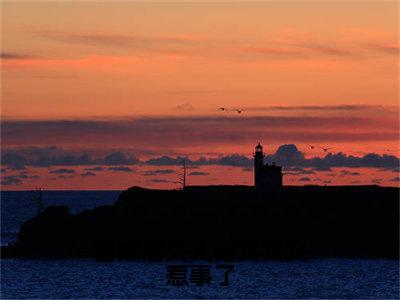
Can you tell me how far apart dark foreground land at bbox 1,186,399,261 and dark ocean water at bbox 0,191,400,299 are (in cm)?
382

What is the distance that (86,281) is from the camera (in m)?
96.3

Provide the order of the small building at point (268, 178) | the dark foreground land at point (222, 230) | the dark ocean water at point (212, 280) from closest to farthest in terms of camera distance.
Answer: the dark ocean water at point (212, 280) → the dark foreground land at point (222, 230) → the small building at point (268, 178)

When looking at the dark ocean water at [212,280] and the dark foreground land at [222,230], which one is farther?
the dark foreground land at [222,230]

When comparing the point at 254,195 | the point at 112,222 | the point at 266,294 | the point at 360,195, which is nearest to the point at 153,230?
the point at 112,222

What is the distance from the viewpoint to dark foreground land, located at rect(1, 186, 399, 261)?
120 meters

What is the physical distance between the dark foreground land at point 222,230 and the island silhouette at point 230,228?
11 cm

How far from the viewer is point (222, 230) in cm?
12275

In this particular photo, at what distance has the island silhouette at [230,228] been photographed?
119688 millimetres

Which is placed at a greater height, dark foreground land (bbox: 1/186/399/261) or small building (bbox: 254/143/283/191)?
small building (bbox: 254/143/283/191)

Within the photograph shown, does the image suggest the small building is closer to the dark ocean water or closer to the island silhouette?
the island silhouette

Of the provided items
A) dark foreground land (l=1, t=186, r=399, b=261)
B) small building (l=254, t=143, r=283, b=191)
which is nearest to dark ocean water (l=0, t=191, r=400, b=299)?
dark foreground land (l=1, t=186, r=399, b=261)

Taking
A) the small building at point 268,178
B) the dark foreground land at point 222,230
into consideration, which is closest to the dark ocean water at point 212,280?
the dark foreground land at point 222,230

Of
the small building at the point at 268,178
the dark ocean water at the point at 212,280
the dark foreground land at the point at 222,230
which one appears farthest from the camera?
the small building at the point at 268,178

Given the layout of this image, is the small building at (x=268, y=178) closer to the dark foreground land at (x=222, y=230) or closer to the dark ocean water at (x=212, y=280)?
the dark foreground land at (x=222, y=230)
